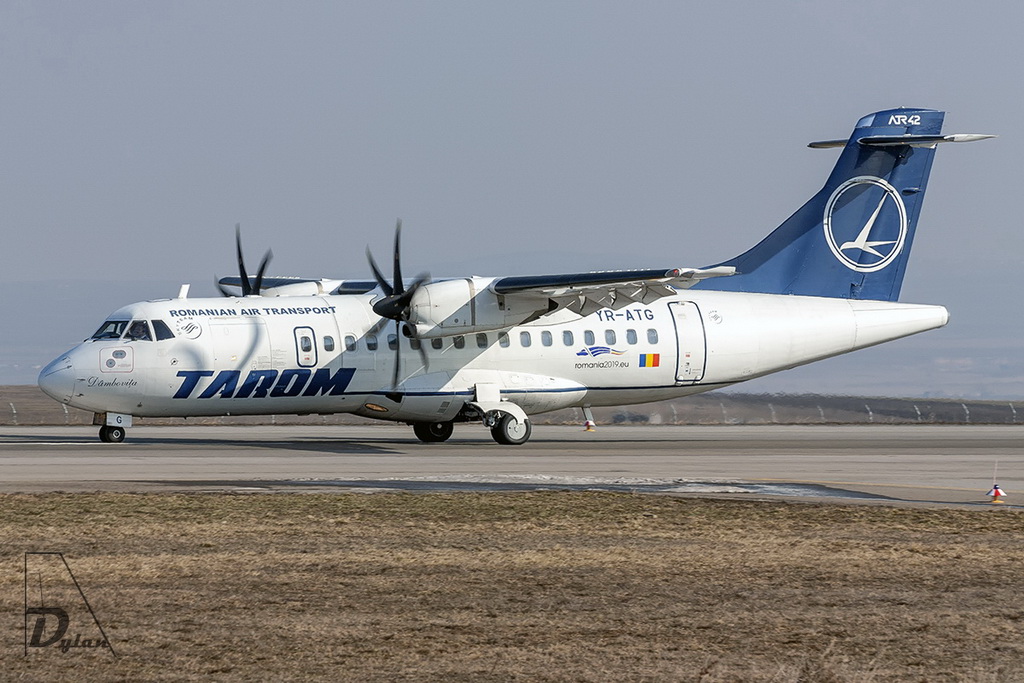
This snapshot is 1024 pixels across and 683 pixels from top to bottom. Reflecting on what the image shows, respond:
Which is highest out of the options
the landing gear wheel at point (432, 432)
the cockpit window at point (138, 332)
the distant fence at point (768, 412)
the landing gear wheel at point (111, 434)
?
the cockpit window at point (138, 332)

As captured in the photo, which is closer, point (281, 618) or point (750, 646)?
point (750, 646)

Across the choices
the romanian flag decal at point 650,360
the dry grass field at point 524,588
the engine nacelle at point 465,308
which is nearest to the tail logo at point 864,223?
the romanian flag decal at point 650,360

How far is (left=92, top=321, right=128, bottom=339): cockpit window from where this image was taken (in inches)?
1142

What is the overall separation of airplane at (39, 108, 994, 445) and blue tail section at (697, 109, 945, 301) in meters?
0.04

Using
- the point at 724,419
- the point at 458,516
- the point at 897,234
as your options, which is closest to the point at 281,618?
the point at 458,516

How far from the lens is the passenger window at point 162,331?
28969 millimetres

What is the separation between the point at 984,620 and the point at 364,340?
21750 mm

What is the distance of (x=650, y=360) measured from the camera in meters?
33.2

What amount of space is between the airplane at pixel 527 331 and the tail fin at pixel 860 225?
4 cm

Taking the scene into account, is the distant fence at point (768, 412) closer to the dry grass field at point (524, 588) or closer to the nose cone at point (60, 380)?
the nose cone at point (60, 380)

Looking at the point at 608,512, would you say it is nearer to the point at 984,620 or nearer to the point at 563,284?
the point at 984,620

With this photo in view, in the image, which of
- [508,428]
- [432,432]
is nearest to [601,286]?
[508,428]

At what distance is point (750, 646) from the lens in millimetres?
9328

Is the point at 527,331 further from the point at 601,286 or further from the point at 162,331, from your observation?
the point at 162,331
